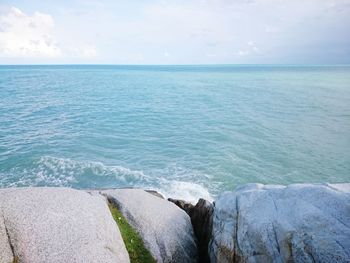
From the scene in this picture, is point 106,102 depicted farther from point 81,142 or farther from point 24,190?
point 24,190

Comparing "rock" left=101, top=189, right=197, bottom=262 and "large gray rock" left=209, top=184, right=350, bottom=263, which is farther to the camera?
"rock" left=101, top=189, right=197, bottom=262

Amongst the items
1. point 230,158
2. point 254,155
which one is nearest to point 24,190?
point 230,158

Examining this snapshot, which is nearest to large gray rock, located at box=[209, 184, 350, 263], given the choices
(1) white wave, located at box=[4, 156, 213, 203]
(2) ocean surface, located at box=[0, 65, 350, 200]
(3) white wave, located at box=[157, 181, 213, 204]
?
(3) white wave, located at box=[157, 181, 213, 204]

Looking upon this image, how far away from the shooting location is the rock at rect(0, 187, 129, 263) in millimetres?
13320

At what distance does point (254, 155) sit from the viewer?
131 ft

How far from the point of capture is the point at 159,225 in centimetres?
1700

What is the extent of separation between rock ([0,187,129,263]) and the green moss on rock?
1.73ft

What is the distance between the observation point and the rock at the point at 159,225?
52.6 feet

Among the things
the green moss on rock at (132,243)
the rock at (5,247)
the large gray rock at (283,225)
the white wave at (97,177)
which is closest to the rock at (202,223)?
the large gray rock at (283,225)

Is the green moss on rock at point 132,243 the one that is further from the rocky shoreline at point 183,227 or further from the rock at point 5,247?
the rock at point 5,247

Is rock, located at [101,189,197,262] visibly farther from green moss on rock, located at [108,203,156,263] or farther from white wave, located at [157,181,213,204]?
white wave, located at [157,181,213,204]

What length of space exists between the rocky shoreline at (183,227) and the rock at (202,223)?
0.09 meters

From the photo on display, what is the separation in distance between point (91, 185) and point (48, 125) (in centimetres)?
2718

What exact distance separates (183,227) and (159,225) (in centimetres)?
159
